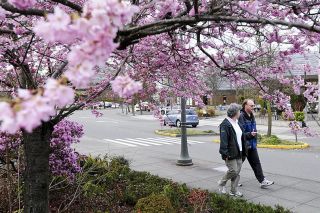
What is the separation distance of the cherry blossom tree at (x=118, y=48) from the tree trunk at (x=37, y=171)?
11 mm

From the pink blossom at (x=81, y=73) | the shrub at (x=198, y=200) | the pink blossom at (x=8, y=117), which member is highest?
the pink blossom at (x=81, y=73)

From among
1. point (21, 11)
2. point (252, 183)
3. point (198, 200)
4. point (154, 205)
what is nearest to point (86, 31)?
point (21, 11)

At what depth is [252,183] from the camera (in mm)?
8367

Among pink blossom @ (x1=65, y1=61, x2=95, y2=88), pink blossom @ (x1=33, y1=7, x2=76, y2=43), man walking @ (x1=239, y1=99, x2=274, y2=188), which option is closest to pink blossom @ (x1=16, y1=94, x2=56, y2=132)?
pink blossom @ (x1=65, y1=61, x2=95, y2=88)

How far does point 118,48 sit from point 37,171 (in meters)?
1.93

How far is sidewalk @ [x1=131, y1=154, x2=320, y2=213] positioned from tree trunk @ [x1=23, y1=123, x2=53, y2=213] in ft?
13.5

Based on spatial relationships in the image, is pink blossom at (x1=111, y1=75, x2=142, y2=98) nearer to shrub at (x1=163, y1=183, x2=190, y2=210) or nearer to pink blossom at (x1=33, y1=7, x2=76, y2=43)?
pink blossom at (x1=33, y1=7, x2=76, y2=43)

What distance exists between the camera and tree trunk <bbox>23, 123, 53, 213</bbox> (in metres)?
4.18

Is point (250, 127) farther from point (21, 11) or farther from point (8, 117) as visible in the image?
point (8, 117)

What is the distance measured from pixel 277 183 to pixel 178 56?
435cm

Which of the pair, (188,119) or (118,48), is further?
(188,119)

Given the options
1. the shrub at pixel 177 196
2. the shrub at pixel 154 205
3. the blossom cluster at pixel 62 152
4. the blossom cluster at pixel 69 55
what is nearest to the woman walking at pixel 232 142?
the shrub at pixel 177 196

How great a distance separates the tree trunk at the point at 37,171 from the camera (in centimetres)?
418

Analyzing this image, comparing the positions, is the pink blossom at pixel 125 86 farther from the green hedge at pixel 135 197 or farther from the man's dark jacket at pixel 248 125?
the man's dark jacket at pixel 248 125
